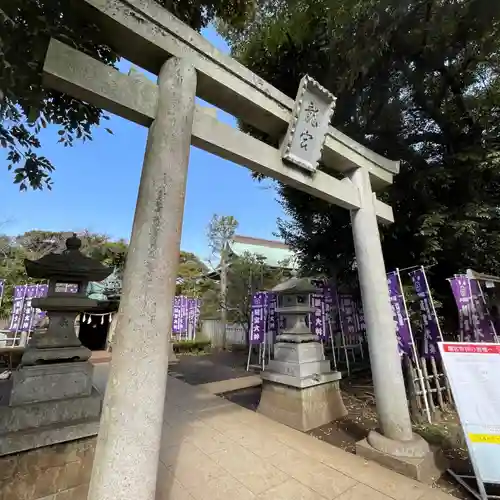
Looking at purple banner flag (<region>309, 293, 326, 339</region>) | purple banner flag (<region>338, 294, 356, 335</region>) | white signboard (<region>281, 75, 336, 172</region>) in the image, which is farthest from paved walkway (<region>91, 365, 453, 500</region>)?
purple banner flag (<region>338, 294, 356, 335</region>)

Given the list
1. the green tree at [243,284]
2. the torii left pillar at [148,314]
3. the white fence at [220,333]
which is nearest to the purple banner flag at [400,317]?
the torii left pillar at [148,314]

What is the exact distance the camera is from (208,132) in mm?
2666

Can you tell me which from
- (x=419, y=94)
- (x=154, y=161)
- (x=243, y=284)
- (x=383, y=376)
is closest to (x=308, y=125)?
(x=154, y=161)

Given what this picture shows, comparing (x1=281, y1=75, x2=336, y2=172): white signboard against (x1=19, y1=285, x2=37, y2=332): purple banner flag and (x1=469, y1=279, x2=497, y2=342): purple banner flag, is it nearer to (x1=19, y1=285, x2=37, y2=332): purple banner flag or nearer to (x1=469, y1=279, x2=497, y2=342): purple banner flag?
(x1=469, y1=279, x2=497, y2=342): purple banner flag

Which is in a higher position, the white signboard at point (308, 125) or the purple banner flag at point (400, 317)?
the white signboard at point (308, 125)

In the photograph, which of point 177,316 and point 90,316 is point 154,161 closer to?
point 90,316

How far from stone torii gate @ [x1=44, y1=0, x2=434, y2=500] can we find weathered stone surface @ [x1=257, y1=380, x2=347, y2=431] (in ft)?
5.10

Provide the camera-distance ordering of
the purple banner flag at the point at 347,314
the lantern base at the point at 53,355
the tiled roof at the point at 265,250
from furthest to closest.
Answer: the tiled roof at the point at 265,250
the purple banner flag at the point at 347,314
the lantern base at the point at 53,355

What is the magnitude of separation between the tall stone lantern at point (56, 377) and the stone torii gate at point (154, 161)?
45.1 inches

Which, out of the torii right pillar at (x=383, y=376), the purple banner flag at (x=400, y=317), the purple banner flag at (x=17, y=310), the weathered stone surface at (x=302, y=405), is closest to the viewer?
the torii right pillar at (x=383, y=376)

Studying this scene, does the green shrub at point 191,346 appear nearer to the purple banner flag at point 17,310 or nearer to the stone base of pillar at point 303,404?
the purple banner flag at point 17,310

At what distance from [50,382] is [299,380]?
3.64 metres

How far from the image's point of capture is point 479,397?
283cm

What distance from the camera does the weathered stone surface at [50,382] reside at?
8.89ft
